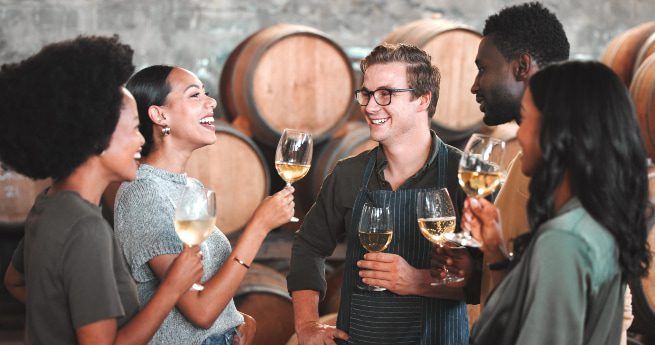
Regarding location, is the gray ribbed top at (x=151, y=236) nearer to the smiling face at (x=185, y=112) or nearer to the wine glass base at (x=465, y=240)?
the smiling face at (x=185, y=112)

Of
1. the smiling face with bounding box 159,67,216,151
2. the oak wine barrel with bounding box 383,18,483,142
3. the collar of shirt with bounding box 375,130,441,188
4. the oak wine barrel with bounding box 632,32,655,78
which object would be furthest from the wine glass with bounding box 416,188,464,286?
the oak wine barrel with bounding box 632,32,655,78

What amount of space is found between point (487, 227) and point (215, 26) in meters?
4.75

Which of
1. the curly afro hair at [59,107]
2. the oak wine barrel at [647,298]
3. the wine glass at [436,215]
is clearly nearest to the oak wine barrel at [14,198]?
the curly afro hair at [59,107]

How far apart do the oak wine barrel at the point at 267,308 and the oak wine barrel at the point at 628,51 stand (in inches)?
94.9

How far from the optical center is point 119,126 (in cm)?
201

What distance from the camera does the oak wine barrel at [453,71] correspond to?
480 cm

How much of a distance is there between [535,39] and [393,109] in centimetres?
51

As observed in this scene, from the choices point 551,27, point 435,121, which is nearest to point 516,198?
point 551,27

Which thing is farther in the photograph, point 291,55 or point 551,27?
point 291,55

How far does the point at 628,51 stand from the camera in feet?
15.8

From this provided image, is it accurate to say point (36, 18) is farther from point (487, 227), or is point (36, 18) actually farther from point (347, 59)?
point (487, 227)

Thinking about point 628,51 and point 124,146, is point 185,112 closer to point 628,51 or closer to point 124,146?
point 124,146

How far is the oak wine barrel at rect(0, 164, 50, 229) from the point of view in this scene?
175 inches

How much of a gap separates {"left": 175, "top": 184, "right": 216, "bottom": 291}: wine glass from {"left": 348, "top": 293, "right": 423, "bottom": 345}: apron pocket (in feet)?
2.53
